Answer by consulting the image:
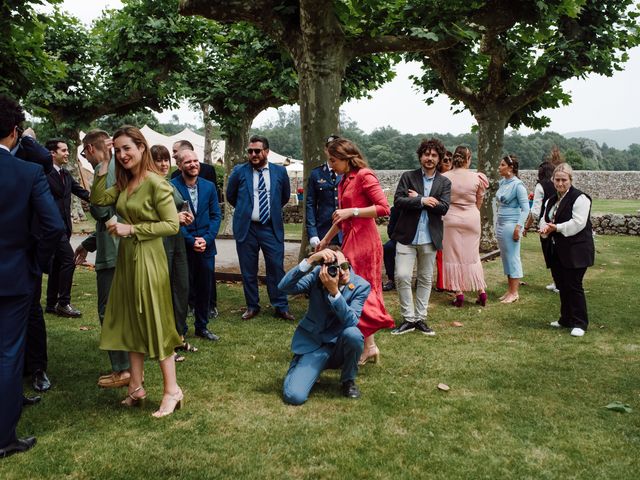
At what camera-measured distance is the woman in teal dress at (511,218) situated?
28.6ft

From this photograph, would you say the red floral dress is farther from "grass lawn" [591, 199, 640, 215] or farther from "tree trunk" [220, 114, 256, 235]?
"grass lawn" [591, 199, 640, 215]

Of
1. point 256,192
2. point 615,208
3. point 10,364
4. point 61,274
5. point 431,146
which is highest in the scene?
point 431,146

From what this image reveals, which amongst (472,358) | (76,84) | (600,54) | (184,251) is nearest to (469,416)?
(472,358)

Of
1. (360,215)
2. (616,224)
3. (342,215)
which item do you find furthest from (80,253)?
(616,224)

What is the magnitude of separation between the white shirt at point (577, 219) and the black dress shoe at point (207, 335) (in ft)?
13.4

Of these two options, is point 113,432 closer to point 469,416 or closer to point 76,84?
point 469,416

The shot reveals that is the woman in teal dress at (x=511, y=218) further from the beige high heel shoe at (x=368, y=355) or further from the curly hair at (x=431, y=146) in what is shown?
the beige high heel shoe at (x=368, y=355)

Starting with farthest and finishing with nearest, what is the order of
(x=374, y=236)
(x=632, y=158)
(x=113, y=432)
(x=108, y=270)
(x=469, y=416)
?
(x=632, y=158), (x=374, y=236), (x=108, y=270), (x=469, y=416), (x=113, y=432)

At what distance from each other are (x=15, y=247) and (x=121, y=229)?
70 centimetres

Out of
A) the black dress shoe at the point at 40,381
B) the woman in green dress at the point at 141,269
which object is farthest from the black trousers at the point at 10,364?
the black dress shoe at the point at 40,381

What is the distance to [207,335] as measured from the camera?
21.8ft

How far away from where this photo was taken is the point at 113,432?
163 inches

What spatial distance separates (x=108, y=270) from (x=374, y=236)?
241cm

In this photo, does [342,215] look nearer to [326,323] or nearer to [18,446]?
[326,323]
